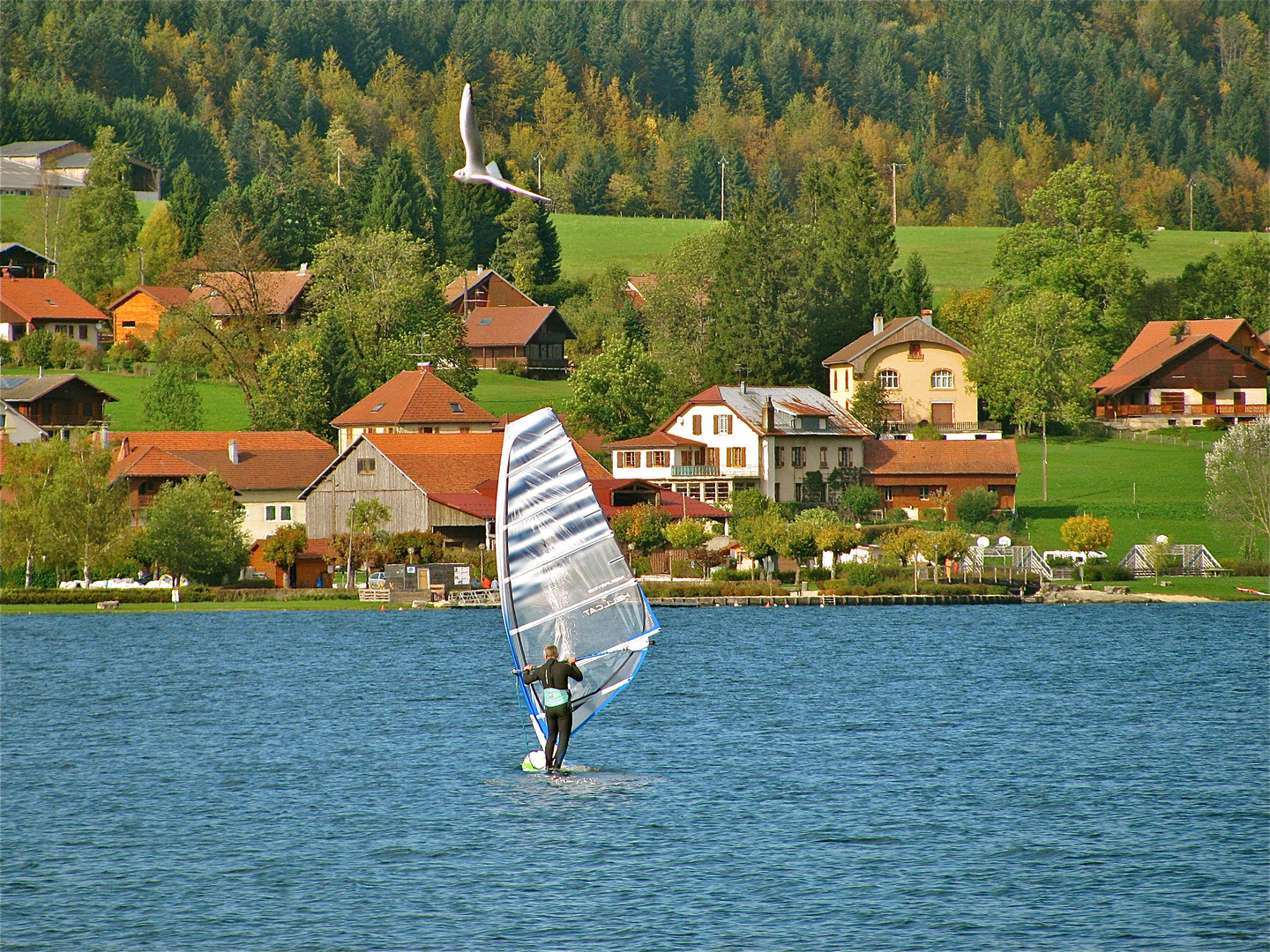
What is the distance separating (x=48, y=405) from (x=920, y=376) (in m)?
57.0

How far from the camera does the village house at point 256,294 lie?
395 feet

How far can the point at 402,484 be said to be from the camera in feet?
280

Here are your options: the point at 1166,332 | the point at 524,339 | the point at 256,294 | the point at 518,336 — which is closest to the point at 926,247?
the point at 1166,332

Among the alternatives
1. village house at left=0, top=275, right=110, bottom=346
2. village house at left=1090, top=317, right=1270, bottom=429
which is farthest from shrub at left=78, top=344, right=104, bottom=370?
village house at left=1090, top=317, right=1270, bottom=429

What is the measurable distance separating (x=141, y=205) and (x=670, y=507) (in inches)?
4547

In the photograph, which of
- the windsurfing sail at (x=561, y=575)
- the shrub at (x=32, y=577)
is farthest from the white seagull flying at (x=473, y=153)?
the shrub at (x=32, y=577)

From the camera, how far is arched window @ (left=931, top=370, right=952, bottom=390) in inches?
4341

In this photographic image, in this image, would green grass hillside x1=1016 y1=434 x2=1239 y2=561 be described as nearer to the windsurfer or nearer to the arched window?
the arched window

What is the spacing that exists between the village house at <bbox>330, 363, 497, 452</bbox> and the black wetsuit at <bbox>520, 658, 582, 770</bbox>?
68.0 metres

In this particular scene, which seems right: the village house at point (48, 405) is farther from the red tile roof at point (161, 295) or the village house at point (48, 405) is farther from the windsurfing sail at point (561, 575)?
the windsurfing sail at point (561, 575)

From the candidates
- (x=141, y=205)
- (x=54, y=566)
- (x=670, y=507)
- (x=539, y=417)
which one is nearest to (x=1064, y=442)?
(x=670, y=507)

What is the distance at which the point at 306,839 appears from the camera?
2811cm

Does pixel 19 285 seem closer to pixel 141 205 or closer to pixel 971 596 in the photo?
pixel 141 205

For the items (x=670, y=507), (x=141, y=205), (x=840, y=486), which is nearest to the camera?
(x=670, y=507)
